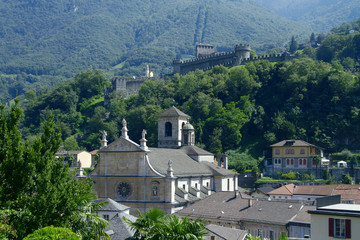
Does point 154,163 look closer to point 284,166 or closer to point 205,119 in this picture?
point 284,166

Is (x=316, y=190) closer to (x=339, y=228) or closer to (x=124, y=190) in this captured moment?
(x=124, y=190)

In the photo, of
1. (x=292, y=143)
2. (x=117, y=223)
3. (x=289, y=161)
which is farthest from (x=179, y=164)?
(x=292, y=143)

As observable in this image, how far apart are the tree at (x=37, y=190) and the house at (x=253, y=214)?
61.1 ft

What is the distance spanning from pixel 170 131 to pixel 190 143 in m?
3.06

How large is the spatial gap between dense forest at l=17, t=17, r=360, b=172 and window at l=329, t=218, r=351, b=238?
208ft

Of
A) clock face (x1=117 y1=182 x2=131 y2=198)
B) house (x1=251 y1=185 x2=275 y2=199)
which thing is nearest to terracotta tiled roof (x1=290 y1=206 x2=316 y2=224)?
clock face (x1=117 y1=182 x2=131 y2=198)

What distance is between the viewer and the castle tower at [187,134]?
66.5m

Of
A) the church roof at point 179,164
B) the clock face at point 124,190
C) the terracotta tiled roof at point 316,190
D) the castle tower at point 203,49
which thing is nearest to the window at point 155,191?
the church roof at point 179,164

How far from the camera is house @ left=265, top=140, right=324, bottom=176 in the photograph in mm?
83438

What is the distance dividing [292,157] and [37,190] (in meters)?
66.3

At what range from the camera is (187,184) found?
2232 inches

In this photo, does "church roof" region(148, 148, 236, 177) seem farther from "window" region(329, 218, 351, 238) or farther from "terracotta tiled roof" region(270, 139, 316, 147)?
"window" region(329, 218, 351, 238)

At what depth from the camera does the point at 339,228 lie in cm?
2425

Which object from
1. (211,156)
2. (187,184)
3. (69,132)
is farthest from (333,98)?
(69,132)
